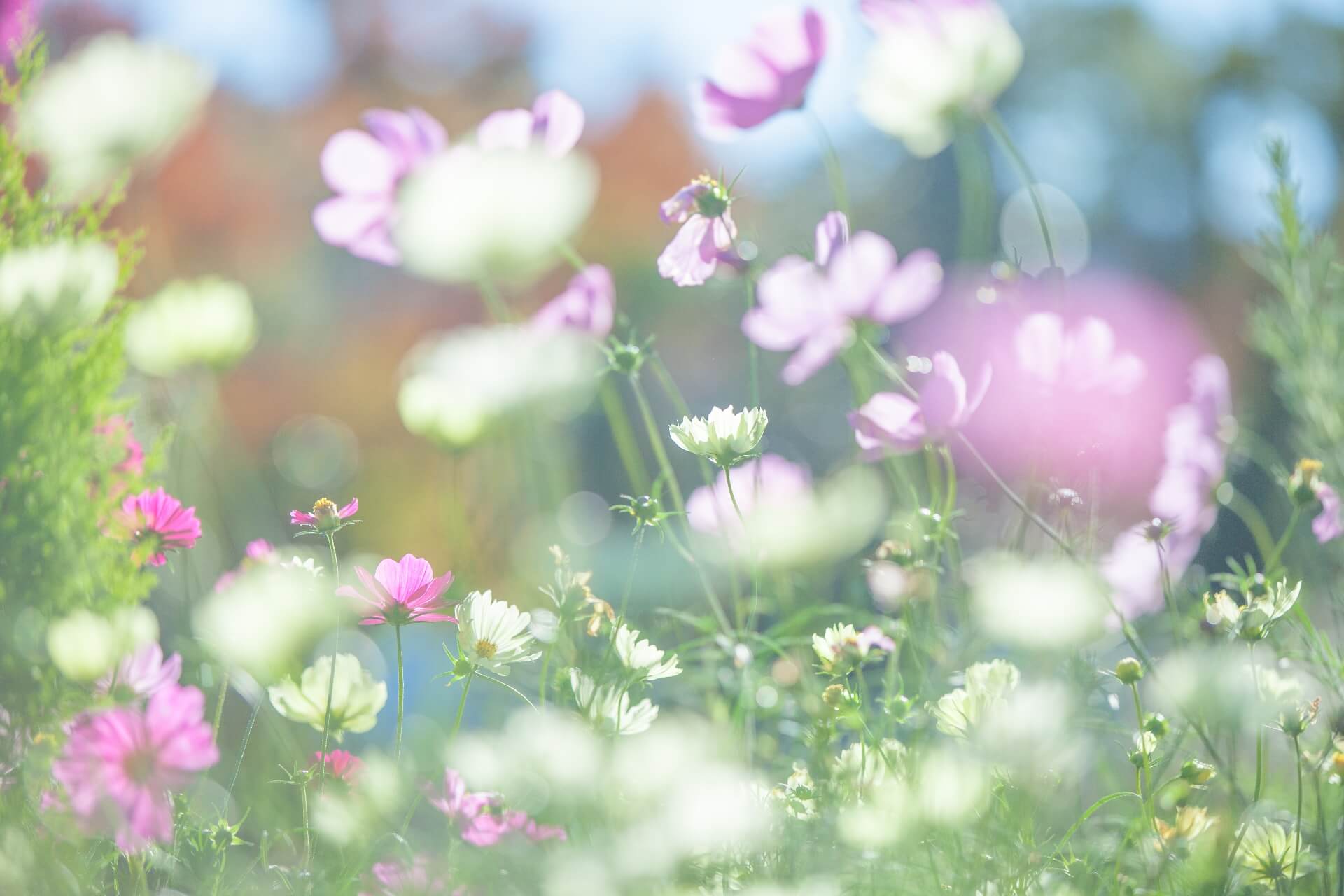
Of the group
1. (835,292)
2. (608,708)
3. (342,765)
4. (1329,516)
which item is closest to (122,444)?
(342,765)

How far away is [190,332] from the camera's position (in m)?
0.82

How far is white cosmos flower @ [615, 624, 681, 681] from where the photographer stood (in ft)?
2.11

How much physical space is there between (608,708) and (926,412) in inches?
11.2

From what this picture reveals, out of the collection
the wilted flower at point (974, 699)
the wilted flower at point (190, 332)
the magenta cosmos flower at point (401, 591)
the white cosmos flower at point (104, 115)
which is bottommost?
the wilted flower at point (974, 699)

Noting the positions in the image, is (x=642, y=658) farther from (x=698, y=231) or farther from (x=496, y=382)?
(x=698, y=231)

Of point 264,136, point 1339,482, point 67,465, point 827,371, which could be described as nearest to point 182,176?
point 264,136

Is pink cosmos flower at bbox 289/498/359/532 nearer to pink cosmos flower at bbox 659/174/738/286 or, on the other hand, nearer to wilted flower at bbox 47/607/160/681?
wilted flower at bbox 47/607/160/681

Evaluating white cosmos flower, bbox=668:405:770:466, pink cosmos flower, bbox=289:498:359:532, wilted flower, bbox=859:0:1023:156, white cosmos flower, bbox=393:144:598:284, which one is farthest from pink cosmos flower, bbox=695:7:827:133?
pink cosmos flower, bbox=289:498:359:532

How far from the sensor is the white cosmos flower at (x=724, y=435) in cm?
65

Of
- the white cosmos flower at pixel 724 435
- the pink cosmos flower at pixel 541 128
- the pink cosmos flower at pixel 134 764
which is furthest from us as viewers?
the pink cosmos flower at pixel 541 128

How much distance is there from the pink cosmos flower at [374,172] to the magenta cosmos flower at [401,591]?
262mm

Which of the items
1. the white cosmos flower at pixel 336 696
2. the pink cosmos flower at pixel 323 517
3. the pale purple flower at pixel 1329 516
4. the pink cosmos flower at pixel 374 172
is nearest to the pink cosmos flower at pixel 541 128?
the pink cosmos flower at pixel 374 172

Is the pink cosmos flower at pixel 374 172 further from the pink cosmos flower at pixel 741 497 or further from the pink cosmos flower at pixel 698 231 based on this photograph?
the pink cosmos flower at pixel 741 497

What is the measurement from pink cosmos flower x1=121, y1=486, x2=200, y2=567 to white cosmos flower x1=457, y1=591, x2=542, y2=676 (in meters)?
0.23
